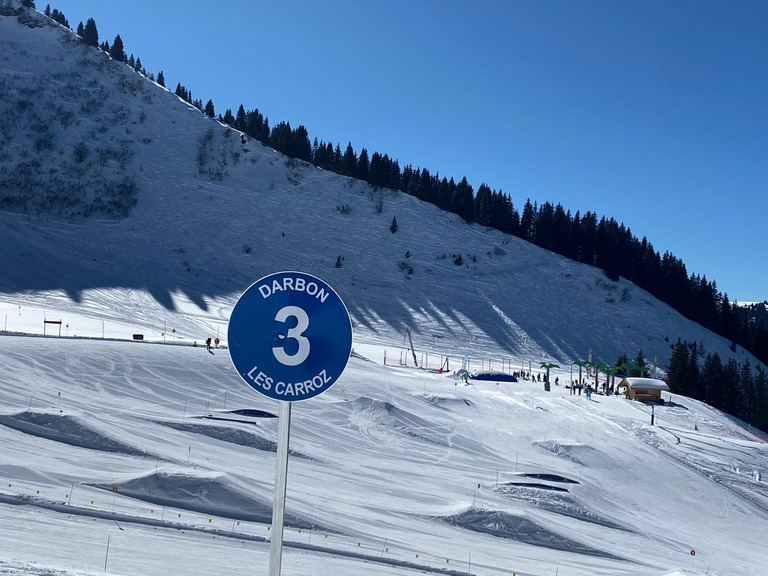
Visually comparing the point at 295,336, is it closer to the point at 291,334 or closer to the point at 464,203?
the point at 291,334

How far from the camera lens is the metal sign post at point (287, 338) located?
348 cm

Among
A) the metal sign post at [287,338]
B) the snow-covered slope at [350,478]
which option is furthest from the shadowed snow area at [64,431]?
the metal sign post at [287,338]

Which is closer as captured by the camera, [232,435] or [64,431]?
[64,431]

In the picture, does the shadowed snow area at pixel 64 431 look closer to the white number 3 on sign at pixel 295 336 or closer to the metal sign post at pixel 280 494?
the metal sign post at pixel 280 494

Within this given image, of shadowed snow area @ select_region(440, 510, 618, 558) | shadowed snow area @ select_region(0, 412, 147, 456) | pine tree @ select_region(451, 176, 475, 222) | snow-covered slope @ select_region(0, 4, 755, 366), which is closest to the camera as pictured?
shadowed snow area @ select_region(440, 510, 618, 558)

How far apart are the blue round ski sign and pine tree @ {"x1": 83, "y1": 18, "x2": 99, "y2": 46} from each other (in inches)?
5409

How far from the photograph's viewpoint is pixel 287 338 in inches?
138

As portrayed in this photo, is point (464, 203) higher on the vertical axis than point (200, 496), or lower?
higher

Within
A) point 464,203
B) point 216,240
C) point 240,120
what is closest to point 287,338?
point 216,240

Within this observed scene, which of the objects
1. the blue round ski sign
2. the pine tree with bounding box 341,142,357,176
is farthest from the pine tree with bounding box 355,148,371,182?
the blue round ski sign

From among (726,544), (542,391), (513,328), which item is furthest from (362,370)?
(513,328)

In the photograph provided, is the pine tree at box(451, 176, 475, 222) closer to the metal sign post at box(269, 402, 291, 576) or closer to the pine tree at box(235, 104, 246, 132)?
the pine tree at box(235, 104, 246, 132)

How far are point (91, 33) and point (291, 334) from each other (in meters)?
141

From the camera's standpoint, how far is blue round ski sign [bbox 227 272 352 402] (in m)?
3.49
